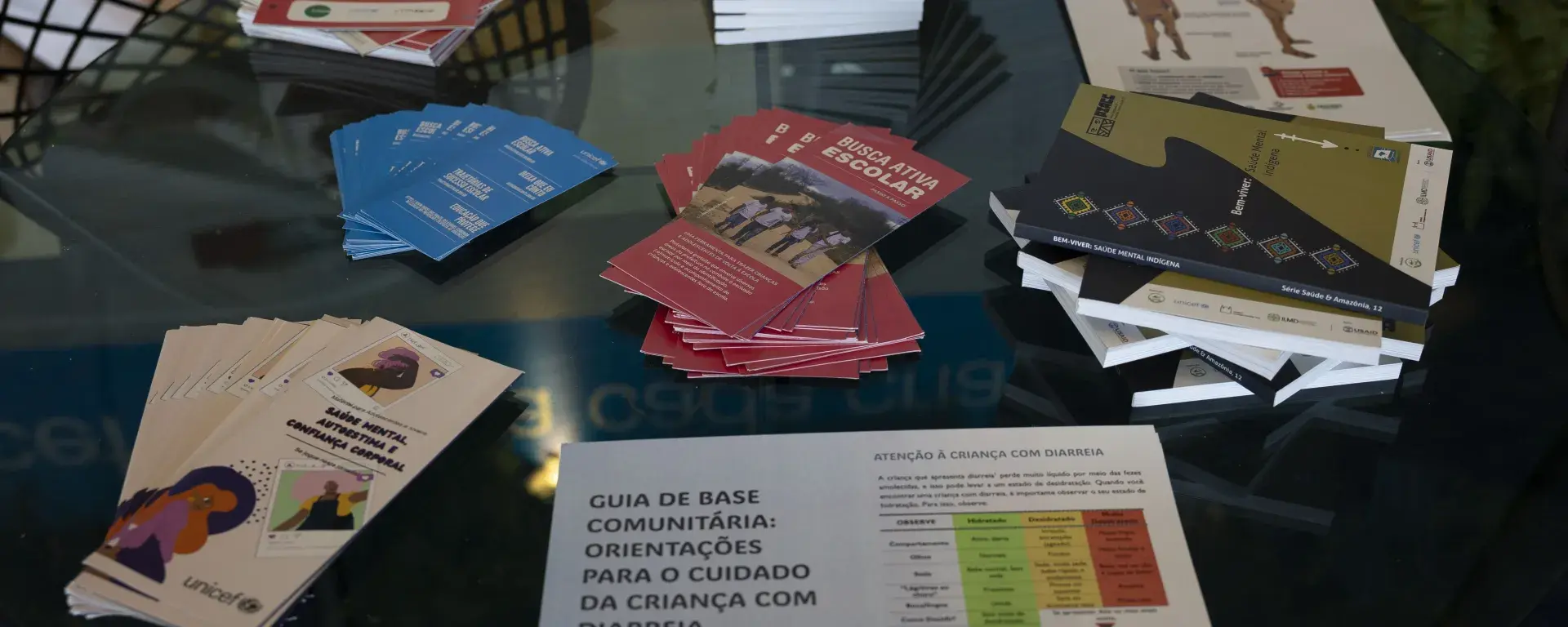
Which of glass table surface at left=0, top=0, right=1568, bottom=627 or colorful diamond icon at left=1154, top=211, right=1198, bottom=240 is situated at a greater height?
colorful diamond icon at left=1154, top=211, right=1198, bottom=240

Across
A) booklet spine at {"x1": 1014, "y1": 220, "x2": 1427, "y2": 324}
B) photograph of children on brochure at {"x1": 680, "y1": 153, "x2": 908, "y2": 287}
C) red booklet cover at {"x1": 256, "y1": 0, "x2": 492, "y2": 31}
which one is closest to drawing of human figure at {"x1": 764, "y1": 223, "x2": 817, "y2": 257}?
photograph of children on brochure at {"x1": 680, "y1": 153, "x2": 908, "y2": 287}

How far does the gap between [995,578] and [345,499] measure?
45cm

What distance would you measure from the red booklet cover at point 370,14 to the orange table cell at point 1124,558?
890 mm

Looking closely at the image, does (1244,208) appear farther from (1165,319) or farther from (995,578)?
(995,578)

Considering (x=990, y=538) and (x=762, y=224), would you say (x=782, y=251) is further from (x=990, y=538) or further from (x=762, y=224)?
(x=990, y=538)

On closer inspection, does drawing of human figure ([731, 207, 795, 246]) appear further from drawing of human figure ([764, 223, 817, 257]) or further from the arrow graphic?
the arrow graphic

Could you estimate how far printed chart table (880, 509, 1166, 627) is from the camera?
2.29 feet

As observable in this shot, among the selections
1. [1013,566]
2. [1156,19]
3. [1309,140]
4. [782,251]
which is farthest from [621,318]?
[1156,19]

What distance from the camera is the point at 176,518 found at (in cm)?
75

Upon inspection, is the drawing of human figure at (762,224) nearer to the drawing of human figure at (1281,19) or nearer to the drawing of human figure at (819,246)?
the drawing of human figure at (819,246)

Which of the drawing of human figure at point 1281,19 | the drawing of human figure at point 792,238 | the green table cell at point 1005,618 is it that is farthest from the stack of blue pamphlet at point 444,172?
the drawing of human figure at point 1281,19

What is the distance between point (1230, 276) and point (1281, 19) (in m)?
0.58

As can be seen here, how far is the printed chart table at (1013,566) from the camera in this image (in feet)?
2.29

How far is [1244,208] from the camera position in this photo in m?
0.91
